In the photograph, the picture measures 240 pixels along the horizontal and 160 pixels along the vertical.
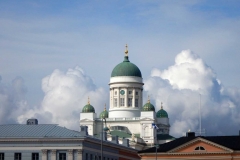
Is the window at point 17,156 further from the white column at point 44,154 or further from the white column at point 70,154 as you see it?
the white column at point 70,154

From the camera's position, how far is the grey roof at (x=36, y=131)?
138500mm

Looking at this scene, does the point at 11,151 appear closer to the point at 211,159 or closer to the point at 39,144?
the point at 39,144

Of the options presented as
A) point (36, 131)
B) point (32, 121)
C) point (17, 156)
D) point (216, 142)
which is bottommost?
point (17, 156)

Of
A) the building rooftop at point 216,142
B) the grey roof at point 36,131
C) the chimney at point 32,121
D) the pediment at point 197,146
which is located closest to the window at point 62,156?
the grey roof at point 36,131

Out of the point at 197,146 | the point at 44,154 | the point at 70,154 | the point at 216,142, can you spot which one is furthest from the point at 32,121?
the point at 216,142

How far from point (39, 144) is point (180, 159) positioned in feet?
62.0

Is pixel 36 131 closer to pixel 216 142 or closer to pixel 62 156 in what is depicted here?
pixel 62 156

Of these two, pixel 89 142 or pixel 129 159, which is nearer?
pixel 89 142

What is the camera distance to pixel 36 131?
140875 millimetres

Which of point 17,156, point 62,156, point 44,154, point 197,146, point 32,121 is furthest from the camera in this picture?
point 32,121

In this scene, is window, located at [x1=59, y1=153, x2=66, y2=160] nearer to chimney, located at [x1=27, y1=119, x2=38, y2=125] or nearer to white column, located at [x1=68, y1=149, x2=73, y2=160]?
white column, located at [x1=68, y1=149, x2=73, y2=160]

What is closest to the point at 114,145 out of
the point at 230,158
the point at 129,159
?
the point at 129,159

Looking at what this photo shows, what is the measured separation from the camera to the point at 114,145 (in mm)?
156250

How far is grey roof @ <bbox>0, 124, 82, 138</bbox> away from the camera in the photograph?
→ 13850cm
